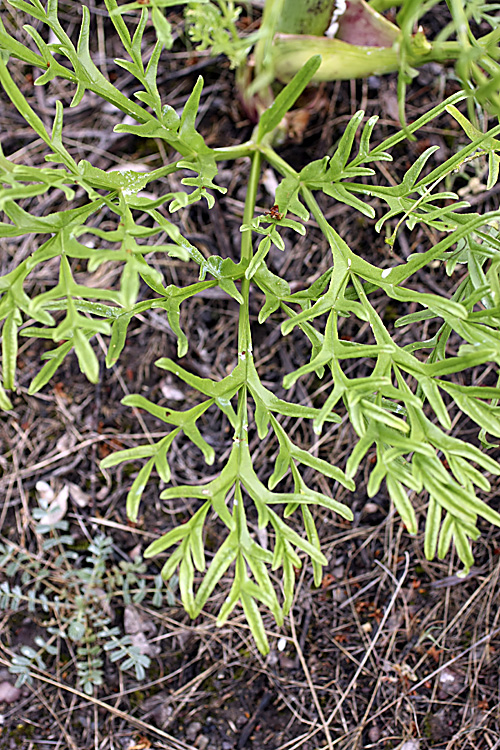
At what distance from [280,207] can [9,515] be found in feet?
5.61

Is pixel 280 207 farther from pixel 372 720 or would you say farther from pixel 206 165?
pixel 372 720

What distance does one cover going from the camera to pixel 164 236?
2.33 m

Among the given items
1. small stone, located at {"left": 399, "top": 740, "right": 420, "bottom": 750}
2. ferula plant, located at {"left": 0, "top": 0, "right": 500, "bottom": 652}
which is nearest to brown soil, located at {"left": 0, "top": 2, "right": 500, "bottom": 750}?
small stone, located at {"left": 399, "top": 740, "right": 420, "bottom": 750}

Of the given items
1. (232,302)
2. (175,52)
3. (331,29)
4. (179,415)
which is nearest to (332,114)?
(331,29)

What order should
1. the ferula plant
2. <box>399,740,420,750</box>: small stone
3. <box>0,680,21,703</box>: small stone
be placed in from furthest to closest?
<box>0,680,21,703</box>: small stone < <box>399,740,420,750</box>: small stone < the ferula plant

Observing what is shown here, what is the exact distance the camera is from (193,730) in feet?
6.80

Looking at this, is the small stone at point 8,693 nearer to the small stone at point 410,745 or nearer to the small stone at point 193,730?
the small stone at point 193,730

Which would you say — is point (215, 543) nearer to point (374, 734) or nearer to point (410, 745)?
point (374, 734)

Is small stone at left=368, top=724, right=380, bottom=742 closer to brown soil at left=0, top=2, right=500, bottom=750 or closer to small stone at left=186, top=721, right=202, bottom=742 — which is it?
brown soil at left=0, top=2, right=500, bottom=750

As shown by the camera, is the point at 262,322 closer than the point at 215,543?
Yes

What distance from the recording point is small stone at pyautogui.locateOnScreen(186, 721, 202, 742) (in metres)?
2.06

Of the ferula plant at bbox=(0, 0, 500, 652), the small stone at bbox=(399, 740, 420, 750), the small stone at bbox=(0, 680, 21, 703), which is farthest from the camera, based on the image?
the small stone at bbox=(0, 680, 21, 703)

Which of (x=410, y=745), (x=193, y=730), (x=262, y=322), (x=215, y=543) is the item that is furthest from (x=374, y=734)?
(x=262, y=322)

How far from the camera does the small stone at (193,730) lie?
2.06 metres
